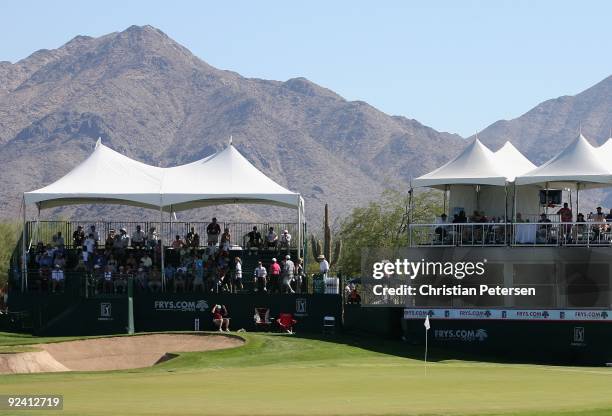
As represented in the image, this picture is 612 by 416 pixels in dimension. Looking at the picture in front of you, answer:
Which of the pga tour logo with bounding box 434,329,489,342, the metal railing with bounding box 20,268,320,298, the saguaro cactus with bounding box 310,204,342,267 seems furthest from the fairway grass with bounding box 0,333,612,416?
the saguaro cactus with bounding box 310,204,342,267

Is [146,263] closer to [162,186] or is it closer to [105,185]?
[162,186]

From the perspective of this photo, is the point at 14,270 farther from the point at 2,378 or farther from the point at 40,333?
the point at 2,378

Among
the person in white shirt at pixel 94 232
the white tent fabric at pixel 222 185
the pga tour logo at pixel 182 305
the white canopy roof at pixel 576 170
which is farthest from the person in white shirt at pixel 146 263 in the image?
the white canopy roof at pixel 576 170

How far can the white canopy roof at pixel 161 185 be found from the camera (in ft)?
152

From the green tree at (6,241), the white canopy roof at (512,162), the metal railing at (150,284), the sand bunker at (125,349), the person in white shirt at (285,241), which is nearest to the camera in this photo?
the sand bunker at (125,349)

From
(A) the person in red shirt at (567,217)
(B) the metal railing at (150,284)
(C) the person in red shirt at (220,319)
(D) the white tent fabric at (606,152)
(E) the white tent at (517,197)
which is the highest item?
(D) the white tent fabric at (606,152)

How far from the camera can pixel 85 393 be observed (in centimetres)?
2672

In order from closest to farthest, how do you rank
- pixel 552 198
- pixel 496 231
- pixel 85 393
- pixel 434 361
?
pixel 85 393 → pixel 434 361 → pixel 496 231 → pixel 552 198

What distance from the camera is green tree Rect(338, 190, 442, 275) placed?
79.2 m

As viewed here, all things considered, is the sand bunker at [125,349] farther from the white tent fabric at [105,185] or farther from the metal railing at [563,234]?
the metal railing at [563,234]

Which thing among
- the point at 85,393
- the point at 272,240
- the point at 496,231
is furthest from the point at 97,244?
the point at 85,393

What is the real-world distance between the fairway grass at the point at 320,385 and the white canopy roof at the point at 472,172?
21.4 ft

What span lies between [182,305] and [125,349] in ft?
13.2

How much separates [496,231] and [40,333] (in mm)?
15845
